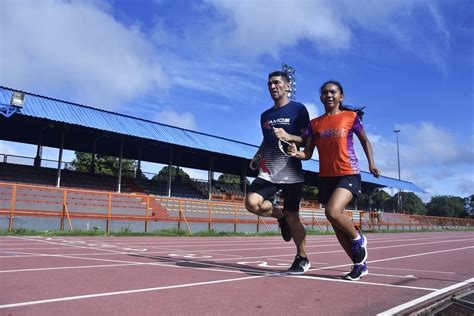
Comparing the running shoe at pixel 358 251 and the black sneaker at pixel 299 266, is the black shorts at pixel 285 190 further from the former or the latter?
the running shoe at pixel 358 251

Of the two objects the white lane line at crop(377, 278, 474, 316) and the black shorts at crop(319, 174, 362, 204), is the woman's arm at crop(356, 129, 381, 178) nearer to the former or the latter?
the black shorts at crop(319, 174, 362, 204)

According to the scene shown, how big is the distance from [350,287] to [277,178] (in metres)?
1.59

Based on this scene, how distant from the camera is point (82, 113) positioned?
25.2 m

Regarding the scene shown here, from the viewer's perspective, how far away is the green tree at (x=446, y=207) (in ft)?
386

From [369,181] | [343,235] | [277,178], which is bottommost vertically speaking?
[343,235]

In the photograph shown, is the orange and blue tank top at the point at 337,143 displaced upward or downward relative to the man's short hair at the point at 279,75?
downward

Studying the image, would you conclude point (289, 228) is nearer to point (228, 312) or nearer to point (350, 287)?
point (350, 287)

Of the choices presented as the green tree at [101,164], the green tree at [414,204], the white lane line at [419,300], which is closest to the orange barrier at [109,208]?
the white lane line at [419,300]

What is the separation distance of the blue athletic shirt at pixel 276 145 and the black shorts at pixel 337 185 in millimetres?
324

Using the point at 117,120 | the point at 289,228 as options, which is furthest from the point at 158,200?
the point at 289,228

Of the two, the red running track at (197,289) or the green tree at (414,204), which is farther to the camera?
the green tree at (414,204)

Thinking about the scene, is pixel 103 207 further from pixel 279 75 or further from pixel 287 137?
pixel 287 137

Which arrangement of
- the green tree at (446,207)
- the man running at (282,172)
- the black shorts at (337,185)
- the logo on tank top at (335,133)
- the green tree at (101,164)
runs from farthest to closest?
the green tree at (446,207) → the green tree at (101,164) → the man running at (282,172) → the logo on tank top at (335,133) → the black shorts at (337,185)

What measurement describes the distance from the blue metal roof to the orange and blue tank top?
784 inches
